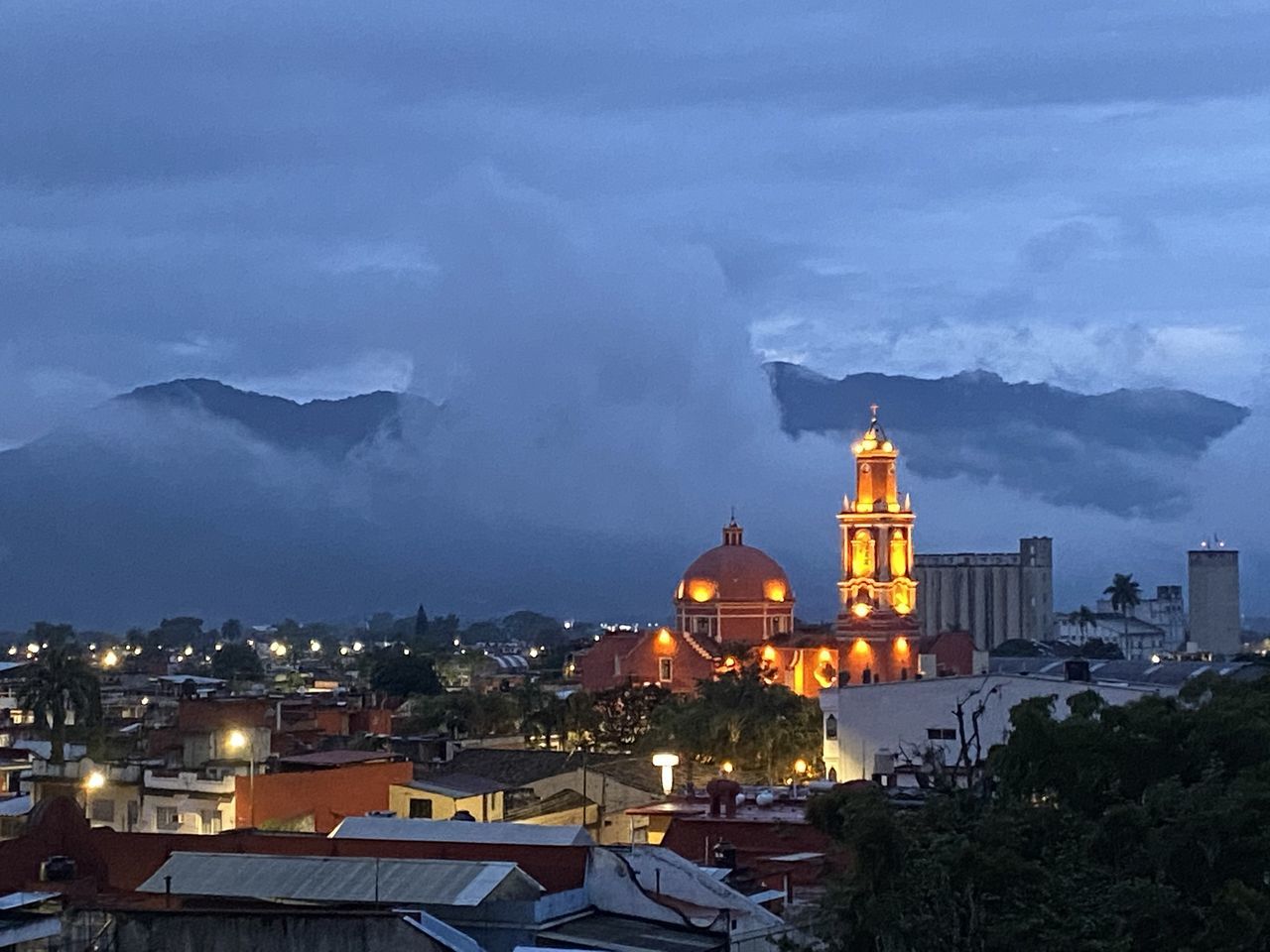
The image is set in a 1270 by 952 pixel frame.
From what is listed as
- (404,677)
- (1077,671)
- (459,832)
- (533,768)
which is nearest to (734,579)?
(404,677)

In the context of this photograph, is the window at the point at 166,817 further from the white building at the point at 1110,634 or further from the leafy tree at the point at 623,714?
the white building at the point at 1110,634

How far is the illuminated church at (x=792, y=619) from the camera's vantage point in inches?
3957

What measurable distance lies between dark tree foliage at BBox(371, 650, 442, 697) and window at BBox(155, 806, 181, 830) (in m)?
67.0

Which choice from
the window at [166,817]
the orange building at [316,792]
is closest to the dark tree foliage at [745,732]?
the orange building at [316,792]

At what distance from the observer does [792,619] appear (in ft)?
366

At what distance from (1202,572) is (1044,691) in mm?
120491

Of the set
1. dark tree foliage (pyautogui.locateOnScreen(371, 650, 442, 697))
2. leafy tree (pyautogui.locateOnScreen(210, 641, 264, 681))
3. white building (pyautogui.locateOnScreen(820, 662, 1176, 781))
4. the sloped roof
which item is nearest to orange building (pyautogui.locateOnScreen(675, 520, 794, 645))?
dark tree foliage (pyautogui.locateOnScreen(371, 650, 442, 697))

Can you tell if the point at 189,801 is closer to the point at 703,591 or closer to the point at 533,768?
the point at 533,768

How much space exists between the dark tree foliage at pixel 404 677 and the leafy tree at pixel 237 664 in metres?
11.8

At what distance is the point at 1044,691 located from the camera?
199 feet

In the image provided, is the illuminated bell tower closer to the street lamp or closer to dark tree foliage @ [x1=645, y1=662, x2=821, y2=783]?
dark tree foliage @ [x1=645, y1=662, x2=821, y2=783]

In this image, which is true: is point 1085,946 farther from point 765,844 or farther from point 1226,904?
point 765,844

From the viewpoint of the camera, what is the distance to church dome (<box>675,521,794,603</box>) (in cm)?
10906

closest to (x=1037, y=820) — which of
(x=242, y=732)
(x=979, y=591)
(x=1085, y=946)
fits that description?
(x=1085, y=946)
